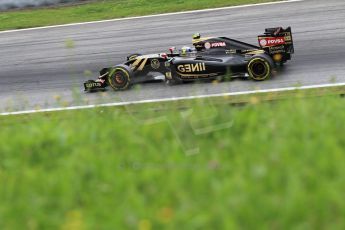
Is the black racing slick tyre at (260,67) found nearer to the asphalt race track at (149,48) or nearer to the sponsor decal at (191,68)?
the asphalt race track at (149,48)

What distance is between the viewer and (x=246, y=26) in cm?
1488

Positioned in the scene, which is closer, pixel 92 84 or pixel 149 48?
pixel 92 84

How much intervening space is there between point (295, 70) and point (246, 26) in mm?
4491

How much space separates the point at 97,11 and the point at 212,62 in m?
10.8

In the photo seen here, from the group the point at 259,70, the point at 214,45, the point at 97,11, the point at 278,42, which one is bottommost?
the point at 259,70

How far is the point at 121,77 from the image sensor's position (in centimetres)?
1090

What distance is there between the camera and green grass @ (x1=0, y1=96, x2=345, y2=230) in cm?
294

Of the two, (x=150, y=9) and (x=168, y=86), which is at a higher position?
(x=150, y=9)

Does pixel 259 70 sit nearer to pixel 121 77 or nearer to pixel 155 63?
pixel 155 63

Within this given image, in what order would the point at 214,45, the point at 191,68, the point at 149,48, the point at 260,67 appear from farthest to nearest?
the point at 149,48, the point at 214,45, the point at 191,68, the point at 260,67

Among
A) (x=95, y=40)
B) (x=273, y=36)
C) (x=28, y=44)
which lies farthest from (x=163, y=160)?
(x=28, y=44)

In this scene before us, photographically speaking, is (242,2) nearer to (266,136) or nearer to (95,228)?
(266,136)

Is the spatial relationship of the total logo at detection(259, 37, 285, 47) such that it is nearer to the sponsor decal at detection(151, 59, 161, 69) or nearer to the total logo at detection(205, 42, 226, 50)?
the total logo at detection(205, 42, 226, 50)

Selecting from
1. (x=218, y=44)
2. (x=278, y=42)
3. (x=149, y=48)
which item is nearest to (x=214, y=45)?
(x=218, y=44)
